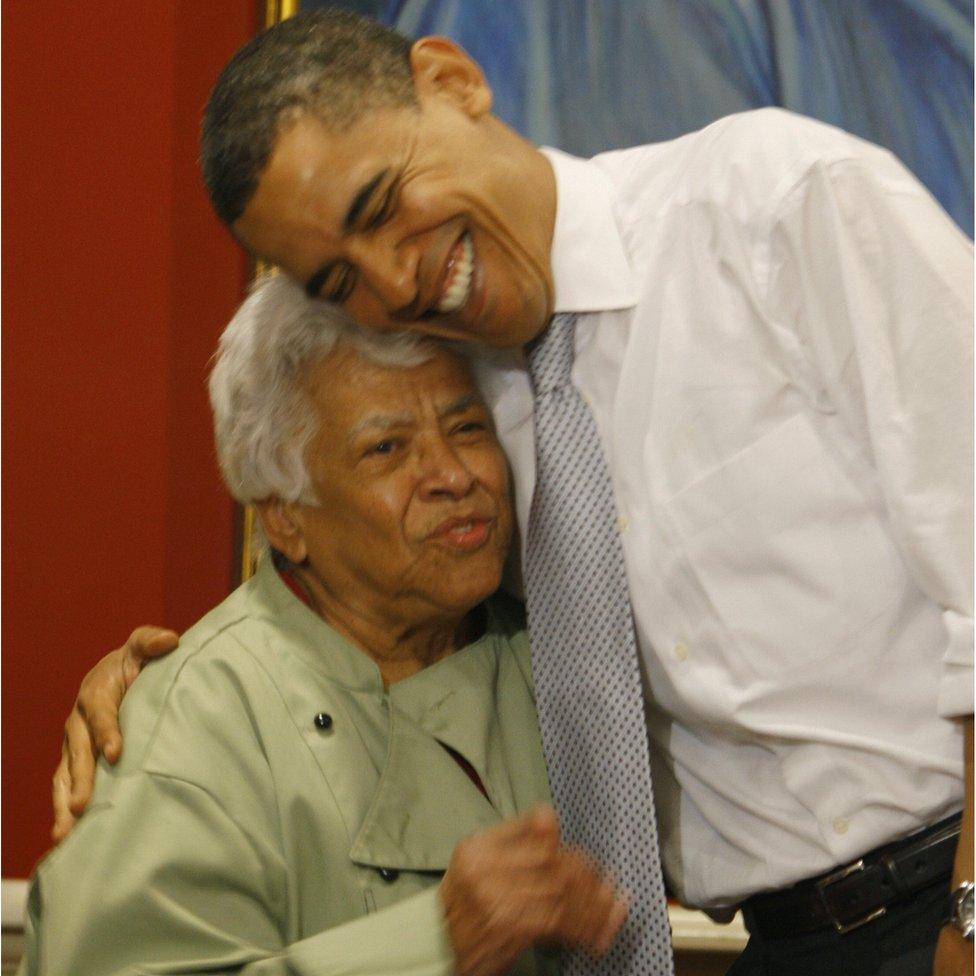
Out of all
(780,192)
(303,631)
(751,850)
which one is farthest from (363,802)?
(780,192)

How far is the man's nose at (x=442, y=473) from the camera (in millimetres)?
1742

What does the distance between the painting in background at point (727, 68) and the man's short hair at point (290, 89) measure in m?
1.03

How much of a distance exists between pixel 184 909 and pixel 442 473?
2.02 feet

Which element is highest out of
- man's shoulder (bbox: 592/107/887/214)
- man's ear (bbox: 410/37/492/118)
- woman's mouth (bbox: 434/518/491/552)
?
man's ear (bbox: 410/37/492/118)

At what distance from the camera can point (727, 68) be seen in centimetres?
254

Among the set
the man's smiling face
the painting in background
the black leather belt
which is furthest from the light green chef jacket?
the painting in background

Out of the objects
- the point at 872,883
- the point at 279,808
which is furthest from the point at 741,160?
the point at 279,808

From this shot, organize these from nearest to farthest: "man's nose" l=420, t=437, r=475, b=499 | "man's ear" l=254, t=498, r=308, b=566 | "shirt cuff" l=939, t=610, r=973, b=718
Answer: "shirt cuff" l=939, t=610, r=973, b=718 → "man's nose" l=420, t=437, r=475, b=499 → "man's ear" l=254, t=498, r=308, b=566

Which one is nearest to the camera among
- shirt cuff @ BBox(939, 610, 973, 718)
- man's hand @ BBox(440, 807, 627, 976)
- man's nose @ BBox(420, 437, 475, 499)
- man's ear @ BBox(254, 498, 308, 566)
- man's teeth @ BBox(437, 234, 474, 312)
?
shirt cuff @ BBox(939, 610, 973, 718)

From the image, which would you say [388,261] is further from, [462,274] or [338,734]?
[338,734]

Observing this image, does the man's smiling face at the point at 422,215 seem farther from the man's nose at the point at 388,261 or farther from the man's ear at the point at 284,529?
the man's ear at the point at 284,529

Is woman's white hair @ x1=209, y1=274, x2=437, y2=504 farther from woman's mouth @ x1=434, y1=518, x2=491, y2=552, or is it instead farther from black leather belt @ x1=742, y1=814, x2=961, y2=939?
black leather belt @ x1=742, y1=814, x2=961, y2=939

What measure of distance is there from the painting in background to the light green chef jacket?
120 centimetres

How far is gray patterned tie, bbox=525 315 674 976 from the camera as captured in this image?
1564 mm
